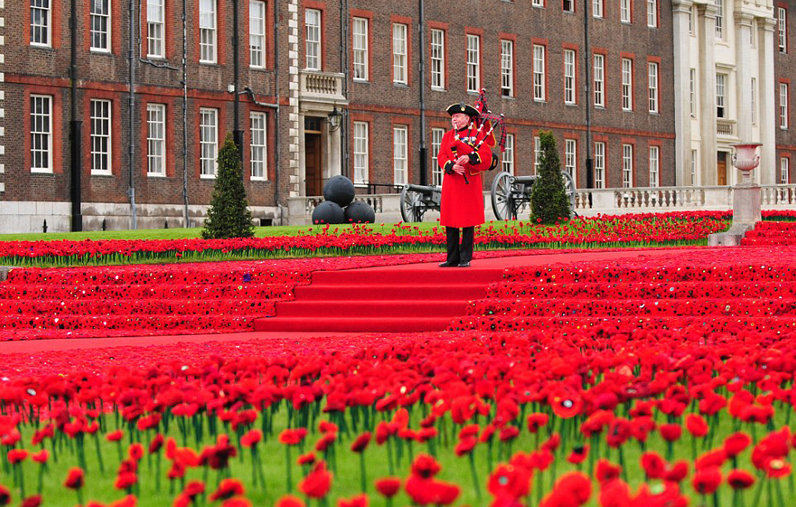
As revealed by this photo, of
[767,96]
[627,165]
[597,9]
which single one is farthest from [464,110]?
[767,96]

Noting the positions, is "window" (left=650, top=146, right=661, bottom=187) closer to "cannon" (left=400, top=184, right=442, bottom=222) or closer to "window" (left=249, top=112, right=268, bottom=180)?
"window" (left=249, top=112, right=268, bottom=180)

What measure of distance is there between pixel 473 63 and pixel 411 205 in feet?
53.5

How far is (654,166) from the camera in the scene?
190 feet

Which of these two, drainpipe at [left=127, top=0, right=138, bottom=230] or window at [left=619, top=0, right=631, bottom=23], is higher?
window at [left=619, top=0, right=631, bottom=23]

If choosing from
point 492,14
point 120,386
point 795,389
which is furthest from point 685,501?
point 492,14

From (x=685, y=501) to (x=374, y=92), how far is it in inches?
1631

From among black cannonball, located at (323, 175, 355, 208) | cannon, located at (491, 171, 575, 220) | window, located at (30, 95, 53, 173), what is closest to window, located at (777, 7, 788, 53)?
cannon, located at (491, 171, 575, 220)

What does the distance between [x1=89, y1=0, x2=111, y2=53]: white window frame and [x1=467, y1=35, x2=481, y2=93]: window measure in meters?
15.3

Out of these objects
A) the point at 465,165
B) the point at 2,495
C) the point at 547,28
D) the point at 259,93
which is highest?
the point at 547,28

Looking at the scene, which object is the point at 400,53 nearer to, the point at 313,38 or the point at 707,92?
the point at 313,38

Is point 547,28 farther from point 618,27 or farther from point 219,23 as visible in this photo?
point 219,23

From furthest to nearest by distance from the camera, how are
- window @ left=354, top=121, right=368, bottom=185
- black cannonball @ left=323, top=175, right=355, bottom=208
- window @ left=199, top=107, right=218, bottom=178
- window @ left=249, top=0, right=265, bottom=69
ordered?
window @ left=354, top=121, right=368, bottom=185, window @ left=249, top=0, right=265, bottom=69, window @ left=199, top=107, right=218, bottom=178, black cannonball @ left=323, top=175, right=355, bottom=208

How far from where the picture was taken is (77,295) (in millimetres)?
16828

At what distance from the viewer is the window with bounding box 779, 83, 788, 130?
2589 inches
